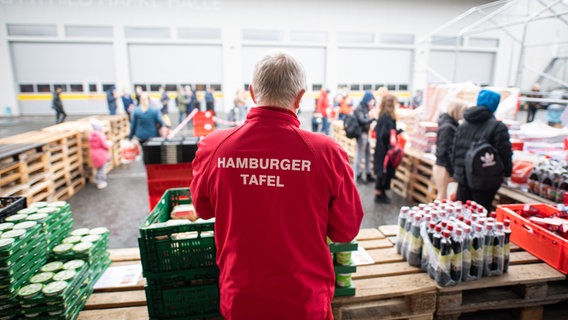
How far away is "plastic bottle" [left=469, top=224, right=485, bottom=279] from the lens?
258 centimetres

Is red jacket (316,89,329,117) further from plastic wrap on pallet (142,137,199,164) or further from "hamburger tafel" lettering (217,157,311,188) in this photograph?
"hamburger tafel" lettering (217,157,311,188)

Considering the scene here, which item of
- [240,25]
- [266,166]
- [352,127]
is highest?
[240,25]

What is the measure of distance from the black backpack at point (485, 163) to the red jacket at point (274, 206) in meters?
2.73

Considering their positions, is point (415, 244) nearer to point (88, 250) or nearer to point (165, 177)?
point (88, 250)

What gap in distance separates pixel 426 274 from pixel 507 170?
6.14ft

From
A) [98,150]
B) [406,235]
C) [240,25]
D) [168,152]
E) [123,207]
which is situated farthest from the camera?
[240,25]

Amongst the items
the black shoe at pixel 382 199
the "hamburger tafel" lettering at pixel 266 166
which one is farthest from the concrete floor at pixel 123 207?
the "hamburger tafel" lettering at pixel 266 166

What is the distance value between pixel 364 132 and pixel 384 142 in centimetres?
128

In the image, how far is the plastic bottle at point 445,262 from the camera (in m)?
2.46

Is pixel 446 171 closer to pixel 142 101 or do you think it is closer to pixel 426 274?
pixel 426 274

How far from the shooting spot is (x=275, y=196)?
1.46 metres

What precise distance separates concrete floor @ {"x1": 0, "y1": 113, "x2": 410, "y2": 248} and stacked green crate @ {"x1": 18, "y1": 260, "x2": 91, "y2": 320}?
7.69 ft

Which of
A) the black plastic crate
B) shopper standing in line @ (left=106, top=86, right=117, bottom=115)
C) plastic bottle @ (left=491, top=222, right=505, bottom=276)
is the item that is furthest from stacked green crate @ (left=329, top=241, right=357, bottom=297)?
shopper standing in line @ (left=106, top=86, right=117, bottom=115)

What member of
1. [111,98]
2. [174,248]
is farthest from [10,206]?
[111,98]
